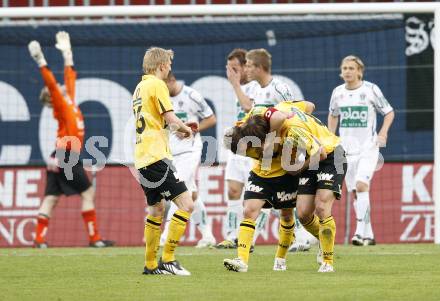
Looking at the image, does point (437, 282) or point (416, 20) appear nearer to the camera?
point (437, 282)

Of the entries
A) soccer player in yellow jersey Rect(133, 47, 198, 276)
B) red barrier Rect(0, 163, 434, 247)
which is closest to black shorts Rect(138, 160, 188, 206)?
soccer player in yellow jersey Rect(133, 47, 198, 276)

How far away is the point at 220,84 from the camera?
15781mm

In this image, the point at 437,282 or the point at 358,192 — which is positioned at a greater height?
the point at 358,192

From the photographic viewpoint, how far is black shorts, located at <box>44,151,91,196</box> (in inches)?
543

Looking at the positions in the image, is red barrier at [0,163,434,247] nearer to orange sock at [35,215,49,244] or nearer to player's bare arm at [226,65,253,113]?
orange sock at [35,215,49,244]

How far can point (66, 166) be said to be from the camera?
13789mm

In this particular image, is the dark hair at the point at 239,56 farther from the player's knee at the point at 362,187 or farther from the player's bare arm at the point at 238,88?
the player's knee at the point at 362,187

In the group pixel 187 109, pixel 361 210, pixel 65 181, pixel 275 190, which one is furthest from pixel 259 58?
pixel 65 181

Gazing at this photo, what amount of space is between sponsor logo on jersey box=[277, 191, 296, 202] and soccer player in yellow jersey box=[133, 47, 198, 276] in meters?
0.77

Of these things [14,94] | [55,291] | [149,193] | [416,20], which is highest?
[416,20]

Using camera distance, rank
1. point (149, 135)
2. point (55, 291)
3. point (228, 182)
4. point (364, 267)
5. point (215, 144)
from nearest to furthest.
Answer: point (55, 291), point (149, 135), point (364, 267), point (228, 182), point (215, 144)

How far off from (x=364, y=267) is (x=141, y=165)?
2222 mm

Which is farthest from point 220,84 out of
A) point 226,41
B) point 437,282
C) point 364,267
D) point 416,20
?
point 437,282

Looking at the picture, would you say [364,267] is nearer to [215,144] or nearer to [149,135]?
[149,135]
